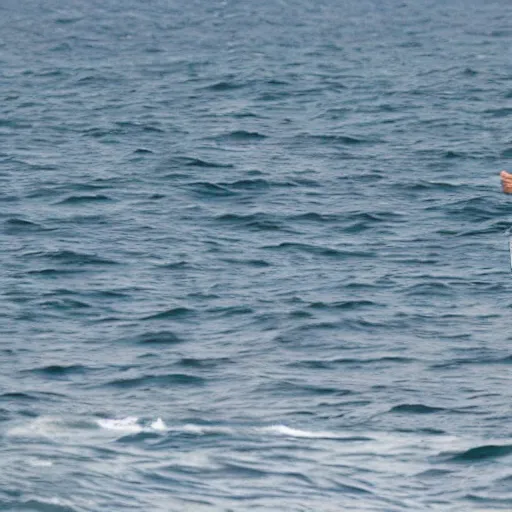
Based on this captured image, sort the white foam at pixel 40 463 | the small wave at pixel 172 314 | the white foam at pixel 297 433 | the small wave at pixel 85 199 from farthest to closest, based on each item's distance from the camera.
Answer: the small wave at pixel 85 199, the small wave at pixel 172 314, the white foam at pixel 297 433, the white foam at pixel 40 463

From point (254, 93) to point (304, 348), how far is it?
110ft

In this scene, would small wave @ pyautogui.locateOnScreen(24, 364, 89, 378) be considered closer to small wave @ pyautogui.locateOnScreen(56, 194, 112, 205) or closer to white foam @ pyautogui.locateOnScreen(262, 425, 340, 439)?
white foam @ pyautogui.locateOnScreen(262, 425, 340, 439)

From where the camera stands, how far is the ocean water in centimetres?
2433

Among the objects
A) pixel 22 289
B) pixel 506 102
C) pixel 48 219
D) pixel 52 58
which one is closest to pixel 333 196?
pixel 48 219

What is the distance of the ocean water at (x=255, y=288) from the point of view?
2433cm

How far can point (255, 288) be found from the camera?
34.9 meters

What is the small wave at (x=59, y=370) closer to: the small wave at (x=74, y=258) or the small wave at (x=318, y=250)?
the small wave at (x=74, y=258)

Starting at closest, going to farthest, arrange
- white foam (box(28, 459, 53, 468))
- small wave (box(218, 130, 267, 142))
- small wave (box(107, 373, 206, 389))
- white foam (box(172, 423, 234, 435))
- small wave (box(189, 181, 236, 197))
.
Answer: white foam (box(28, 459, 53, 468))
white foam (box(172, 423, 234, 435))
small wave (box(107, 373, 206, 389))
small wave (box(189, 181, 236, 197))
small wave (box(218, 130, 267, 142))

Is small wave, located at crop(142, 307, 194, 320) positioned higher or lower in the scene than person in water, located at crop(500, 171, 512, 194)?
lower

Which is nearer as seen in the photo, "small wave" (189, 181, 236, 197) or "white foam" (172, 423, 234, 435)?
"white foam" (172, 423, 234, 435)

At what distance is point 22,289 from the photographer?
34.7 meters

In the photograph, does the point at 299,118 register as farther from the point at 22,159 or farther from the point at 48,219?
the point at 48,219

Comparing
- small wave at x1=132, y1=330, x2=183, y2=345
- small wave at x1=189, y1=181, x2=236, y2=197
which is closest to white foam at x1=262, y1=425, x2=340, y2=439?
small wave at x1=132, y1=330, x2=183, y2=345

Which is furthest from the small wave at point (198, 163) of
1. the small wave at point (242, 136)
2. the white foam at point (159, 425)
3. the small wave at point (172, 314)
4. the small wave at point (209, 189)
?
the white foam at point (159, 425)
